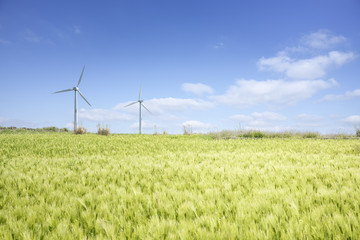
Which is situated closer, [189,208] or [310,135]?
[189,208]

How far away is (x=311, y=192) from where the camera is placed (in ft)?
9.74

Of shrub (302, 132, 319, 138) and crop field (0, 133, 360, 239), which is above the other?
shrub (302, 132, 319, 138)

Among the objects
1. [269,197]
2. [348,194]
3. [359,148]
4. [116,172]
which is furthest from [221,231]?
[359,148]

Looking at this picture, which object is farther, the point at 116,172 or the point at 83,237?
the point at 116,172

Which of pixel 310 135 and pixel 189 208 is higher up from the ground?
pixel 310 135

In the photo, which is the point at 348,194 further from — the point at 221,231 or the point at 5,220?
the point at 5,220

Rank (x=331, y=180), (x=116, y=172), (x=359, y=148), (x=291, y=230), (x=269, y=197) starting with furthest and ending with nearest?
1. (x=359, y=148)
2. (x=116, y=172)
3. (x=331, y=180)
4. (x=269, y=197)
5. (x=291, y=230)

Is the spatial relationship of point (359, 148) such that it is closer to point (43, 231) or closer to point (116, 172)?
point (116, 172)

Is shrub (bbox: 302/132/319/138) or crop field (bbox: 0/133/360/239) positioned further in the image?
shrub (bbox: 302/132/319/138)

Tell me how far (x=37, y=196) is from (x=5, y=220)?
2.15 ft

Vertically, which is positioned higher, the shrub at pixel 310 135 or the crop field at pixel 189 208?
the shrub at pixel 310 135

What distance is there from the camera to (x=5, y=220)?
252 cm

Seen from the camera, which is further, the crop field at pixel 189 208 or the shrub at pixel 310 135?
the shrub at pixel 310 135

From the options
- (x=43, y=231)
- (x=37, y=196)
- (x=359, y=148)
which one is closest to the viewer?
(x=43, y=231)
